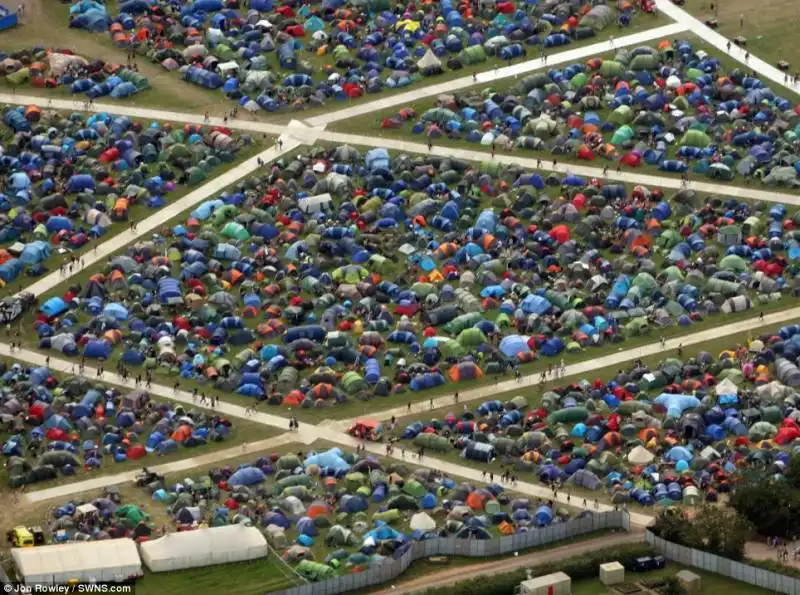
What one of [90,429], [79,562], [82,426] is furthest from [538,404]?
[79,562]

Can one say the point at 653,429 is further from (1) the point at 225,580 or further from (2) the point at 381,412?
(1) the point at 225,580

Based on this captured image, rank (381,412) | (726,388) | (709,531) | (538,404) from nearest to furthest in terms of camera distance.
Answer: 1. (709,531)
2. (726,388)
3. (538,404)
4. (381,412)

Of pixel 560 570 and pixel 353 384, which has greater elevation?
pixel 353 384

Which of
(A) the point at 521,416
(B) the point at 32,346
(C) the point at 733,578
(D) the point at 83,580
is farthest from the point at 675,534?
(B) the point at 32,346

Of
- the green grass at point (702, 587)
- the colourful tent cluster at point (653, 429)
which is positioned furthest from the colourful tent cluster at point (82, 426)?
the green grass at point (702, 587)

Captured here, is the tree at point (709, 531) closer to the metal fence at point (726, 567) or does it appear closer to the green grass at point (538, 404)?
the metal fence at point (726, 567)

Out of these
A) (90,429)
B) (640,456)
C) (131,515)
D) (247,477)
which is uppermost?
(90,429)

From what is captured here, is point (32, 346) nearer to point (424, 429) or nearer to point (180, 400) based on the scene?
point (180, 400)
